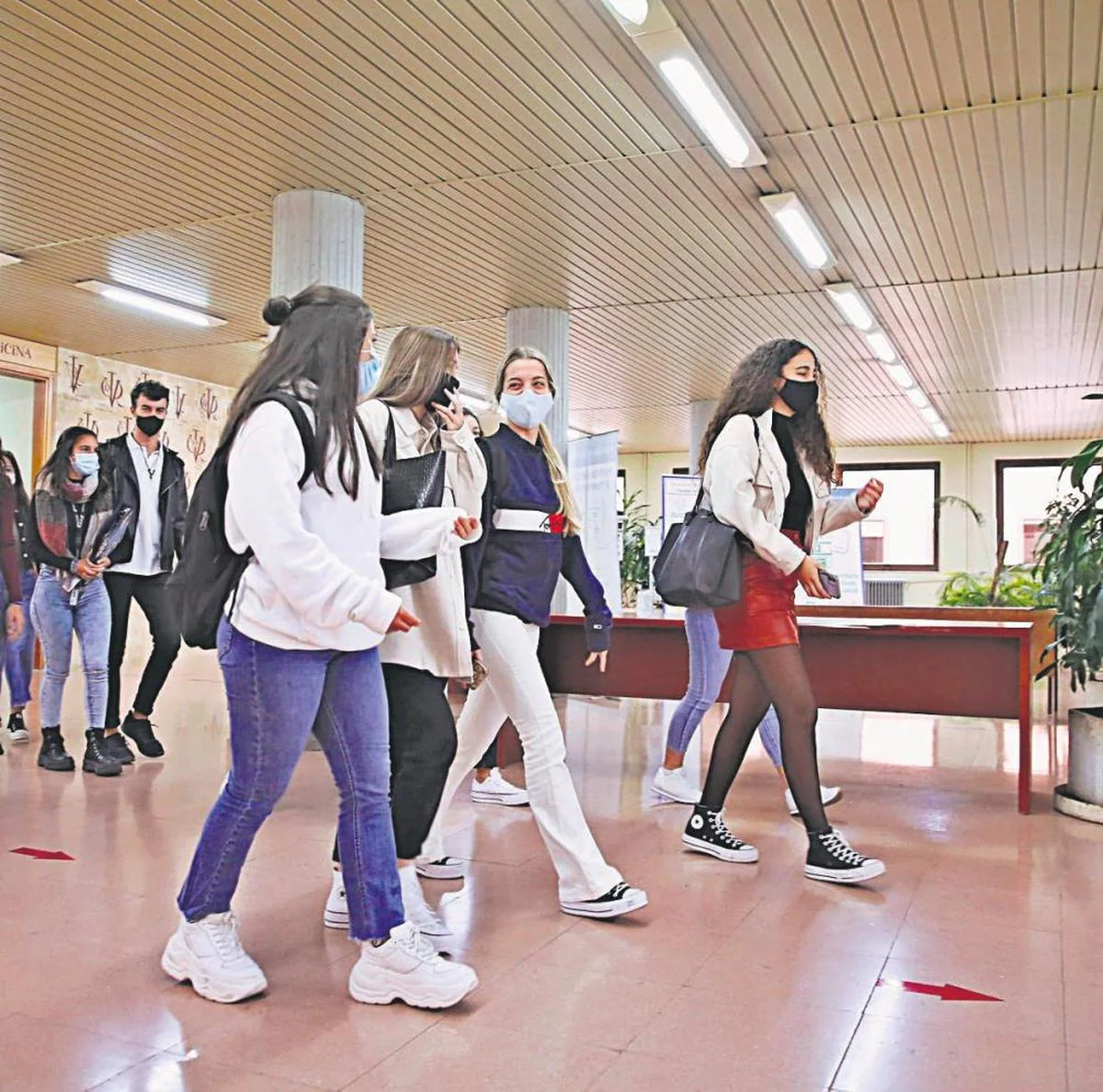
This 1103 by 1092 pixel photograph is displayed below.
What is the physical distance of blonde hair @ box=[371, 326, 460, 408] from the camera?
8.43 feet

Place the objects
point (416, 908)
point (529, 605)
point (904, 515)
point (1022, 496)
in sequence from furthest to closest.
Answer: point (904, 515) < point (1022, 496) < point (529, 605) < point (416, 908)

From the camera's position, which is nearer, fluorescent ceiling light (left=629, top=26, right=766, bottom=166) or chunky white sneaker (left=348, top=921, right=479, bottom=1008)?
chunky white sneaker (left=348, top=921, right=479, bottom=1008)

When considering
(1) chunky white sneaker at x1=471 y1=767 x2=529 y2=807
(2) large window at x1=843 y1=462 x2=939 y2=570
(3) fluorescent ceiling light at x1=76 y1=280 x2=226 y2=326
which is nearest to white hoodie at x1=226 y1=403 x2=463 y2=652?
(1) chunky white sneaker at x1=471 y1=767 x2=529 y2=807

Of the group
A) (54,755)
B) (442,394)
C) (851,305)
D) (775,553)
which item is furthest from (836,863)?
(851,305)

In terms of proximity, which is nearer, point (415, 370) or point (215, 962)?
point (215, 962)

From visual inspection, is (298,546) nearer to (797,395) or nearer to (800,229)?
(797,395)

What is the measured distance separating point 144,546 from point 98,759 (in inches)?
36.2

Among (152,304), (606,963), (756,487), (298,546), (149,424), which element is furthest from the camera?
(152,304)

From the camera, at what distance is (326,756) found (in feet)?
7.26

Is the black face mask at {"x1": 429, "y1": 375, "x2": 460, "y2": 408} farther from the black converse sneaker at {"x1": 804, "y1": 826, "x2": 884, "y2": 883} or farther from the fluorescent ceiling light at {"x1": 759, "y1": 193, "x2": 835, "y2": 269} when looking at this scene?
the fluorescent ceiling light at {"x1": 759, "y1": 193, "x2": 835, "y2": 269}

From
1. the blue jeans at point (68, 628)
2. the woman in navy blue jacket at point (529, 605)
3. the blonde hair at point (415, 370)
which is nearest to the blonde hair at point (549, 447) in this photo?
the woman in navy blue jacket at point (529, 605)

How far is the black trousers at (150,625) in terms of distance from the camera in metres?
4.91

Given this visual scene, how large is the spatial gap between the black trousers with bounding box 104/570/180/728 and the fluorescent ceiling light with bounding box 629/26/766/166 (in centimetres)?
304

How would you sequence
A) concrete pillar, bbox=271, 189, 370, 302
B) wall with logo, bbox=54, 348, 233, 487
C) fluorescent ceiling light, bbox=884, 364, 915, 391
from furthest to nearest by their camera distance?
fluorescent ceiling light, bbox=884, 364, 915, 391, wall with logo, bbox=54, 348, 233, 487, concrete pillar, bbox=271, 189, 370, 302
